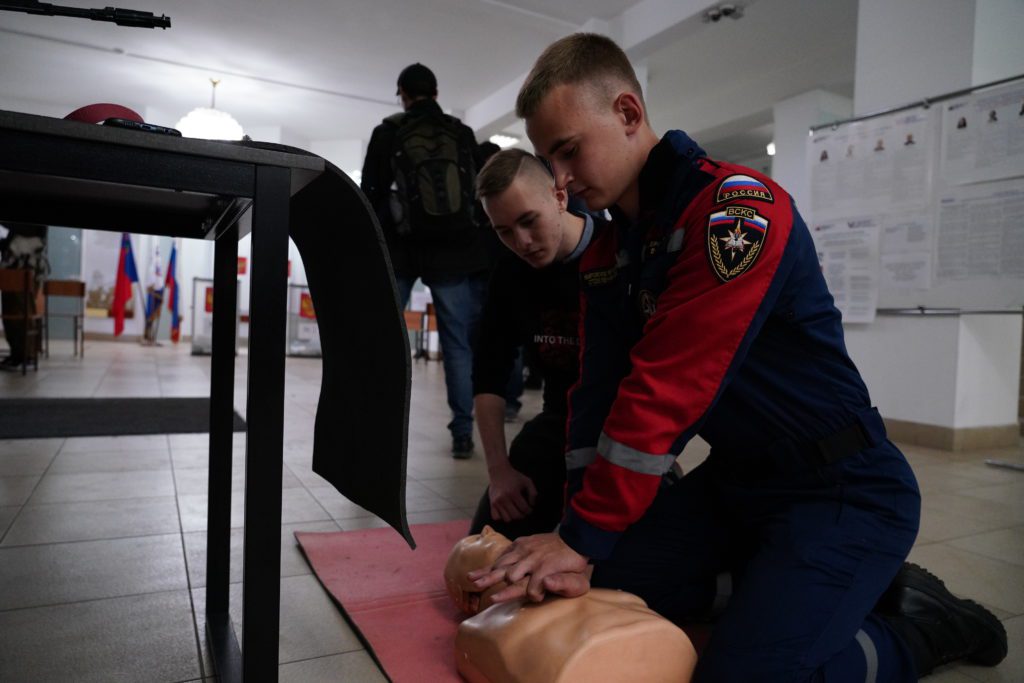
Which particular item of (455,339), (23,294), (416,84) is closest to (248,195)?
(455,339)

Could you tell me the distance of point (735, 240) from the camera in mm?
819

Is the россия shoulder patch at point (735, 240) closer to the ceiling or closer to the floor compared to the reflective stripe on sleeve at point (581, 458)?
closer to the ceiling

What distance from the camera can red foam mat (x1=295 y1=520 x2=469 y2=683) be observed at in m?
1.02

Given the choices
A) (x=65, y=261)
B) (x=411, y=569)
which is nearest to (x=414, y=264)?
(x=411, y=569)

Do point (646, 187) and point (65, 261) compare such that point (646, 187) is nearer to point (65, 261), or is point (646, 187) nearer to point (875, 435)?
point (875, 435)

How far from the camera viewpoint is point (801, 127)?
611 cm

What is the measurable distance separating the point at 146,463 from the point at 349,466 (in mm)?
1673

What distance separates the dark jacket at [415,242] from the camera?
102 inches

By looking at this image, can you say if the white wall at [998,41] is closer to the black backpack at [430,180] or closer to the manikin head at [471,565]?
the black backpack at [430,180]

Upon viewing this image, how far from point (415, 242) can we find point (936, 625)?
2017 mm

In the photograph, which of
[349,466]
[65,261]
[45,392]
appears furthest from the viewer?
[65,261]

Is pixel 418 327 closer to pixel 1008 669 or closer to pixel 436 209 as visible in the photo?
pixel 436 209

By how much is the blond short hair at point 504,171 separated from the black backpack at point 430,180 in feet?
3.94

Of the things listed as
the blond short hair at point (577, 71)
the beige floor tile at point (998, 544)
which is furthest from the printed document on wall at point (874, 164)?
the blond short hair at point (577, 71)
